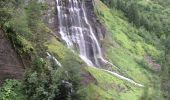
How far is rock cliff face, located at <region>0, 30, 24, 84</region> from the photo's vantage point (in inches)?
1730

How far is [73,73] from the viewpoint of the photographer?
4603 cm

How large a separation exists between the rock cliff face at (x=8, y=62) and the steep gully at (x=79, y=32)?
116 ft

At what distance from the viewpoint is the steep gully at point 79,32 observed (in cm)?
8356

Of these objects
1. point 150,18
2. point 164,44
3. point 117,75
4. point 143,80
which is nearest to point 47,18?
point 117,75

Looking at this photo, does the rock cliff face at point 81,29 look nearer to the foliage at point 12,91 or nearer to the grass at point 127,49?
the grass at point 127,49

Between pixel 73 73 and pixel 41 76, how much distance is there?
3.78 m

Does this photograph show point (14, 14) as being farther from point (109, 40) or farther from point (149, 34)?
point (149, 34)

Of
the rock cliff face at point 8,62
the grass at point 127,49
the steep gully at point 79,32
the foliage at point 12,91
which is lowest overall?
the grass at point 127,49

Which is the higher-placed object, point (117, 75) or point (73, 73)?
point (73, 73)

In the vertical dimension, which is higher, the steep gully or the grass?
the steep gully

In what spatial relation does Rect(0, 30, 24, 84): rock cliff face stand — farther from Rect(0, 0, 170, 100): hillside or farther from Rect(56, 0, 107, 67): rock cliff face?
Rect(56, 0, 107, 67): rock cliff face

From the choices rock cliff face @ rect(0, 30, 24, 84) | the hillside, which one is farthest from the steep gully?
rock cliff face @ rect(0, 30, 24, 84)

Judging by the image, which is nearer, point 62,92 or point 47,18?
point 62,92

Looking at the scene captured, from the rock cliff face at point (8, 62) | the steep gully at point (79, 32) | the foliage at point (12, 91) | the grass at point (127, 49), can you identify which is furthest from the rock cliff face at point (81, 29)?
the foliage at point (12, 91)
